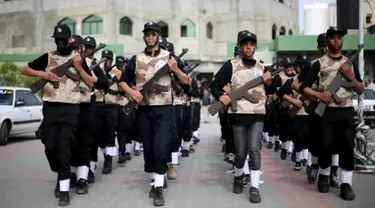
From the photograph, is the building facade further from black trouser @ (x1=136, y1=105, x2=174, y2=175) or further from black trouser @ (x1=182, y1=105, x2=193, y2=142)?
black trouser @ (x1=136, y1=105, x2=174, y2=175)

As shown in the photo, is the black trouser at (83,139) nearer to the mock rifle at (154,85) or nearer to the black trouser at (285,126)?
the mock rifle at (154,85)

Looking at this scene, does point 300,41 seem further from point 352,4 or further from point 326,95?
point 326,95

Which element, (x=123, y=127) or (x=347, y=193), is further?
(x=123, y=127)

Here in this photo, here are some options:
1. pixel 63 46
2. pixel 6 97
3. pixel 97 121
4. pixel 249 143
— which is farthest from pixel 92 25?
pixel 249 143

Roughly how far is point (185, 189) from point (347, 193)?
7.23ft

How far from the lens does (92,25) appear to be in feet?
126

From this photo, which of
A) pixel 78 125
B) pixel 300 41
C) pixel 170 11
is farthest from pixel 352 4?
pixel 170 11

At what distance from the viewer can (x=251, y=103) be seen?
5.66m

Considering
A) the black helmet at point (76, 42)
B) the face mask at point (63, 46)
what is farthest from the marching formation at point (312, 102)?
the black helmet at point (76, 42)

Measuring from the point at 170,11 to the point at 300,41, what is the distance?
13.6 metres

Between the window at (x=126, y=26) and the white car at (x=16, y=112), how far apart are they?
83.1ft

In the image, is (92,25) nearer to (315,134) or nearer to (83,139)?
(83,139)

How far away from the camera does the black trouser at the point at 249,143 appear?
5582mm

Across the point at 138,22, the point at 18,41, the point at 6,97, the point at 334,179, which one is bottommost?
the point at 334,179
